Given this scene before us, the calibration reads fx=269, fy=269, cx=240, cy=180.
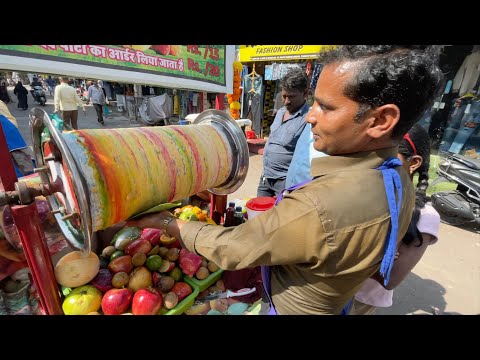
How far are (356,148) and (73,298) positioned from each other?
5.19 feet

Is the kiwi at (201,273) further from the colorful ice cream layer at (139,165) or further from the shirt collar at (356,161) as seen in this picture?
the shirt collar at (356,161)

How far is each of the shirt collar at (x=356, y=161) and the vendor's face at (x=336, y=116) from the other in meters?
0.02

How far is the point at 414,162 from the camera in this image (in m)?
1.78

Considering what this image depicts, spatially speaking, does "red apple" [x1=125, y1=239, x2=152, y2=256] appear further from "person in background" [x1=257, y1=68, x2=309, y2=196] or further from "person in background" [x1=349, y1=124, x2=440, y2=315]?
"person in background" [x1=257, y1=68, x2=309, y2=196]

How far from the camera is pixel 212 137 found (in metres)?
1.80

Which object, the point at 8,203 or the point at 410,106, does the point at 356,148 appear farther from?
the point at 8,203

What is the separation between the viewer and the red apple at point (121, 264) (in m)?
1.66

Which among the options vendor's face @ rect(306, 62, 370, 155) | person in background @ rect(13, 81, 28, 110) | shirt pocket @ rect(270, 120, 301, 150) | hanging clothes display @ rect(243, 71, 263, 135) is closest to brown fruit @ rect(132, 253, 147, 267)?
vendor's face @ rect(306, 62, 370, 155)

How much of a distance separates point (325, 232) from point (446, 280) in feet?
11.6

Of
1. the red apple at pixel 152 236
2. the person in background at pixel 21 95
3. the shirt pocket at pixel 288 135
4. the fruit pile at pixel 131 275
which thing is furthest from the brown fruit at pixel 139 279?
the person in background at pixel 21 95

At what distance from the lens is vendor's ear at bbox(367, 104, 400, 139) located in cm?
89

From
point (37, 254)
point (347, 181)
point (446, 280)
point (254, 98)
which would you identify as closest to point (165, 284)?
point (37, 254)

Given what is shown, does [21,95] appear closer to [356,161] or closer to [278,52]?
[278,52]

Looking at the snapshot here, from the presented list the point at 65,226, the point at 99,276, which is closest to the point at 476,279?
the point at 99,276
